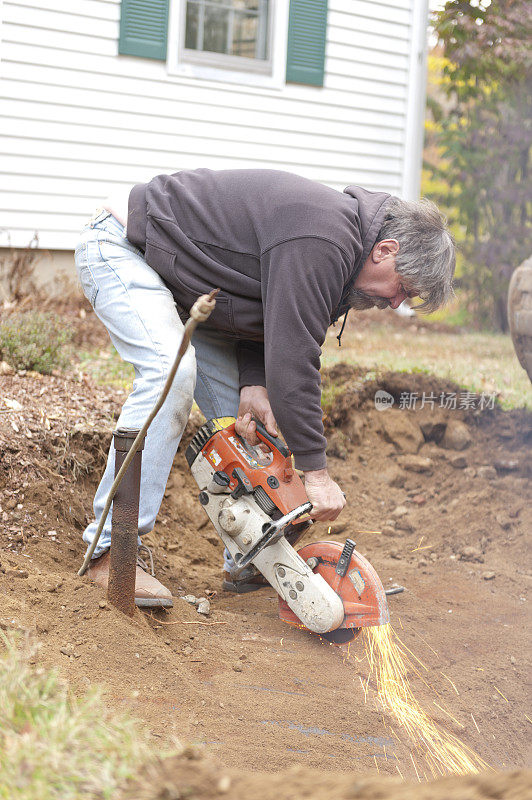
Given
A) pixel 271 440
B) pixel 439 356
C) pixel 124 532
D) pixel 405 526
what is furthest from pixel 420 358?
pixel 124 532

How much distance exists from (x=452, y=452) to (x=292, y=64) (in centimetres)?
438

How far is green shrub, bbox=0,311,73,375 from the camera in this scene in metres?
4.61

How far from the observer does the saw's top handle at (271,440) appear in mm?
3078

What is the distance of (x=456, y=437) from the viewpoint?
16.4 feet

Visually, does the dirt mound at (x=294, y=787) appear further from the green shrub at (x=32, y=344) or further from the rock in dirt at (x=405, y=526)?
the green shrub at (x=32, y=344)

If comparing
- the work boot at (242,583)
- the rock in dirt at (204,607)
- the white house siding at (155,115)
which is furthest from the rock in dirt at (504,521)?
the white house siding at (155,115)

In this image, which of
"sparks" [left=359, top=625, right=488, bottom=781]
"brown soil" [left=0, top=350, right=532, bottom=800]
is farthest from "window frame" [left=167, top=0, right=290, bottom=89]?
"sparks" [left=359, top=625, right=488, bottom=781]

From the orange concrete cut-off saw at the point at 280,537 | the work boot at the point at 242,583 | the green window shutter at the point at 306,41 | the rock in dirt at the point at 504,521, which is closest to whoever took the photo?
the orange concrete cut-off saw at the point at 280,537

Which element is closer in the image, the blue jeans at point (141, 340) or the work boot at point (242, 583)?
the blue jeans at point (141, 340)

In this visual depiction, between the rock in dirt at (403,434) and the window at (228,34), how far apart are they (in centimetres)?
401

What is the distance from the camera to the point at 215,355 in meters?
3.37

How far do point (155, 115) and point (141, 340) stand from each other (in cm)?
487

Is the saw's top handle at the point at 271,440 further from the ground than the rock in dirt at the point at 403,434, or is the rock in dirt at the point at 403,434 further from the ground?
the saw's top handle at the point at 271,440

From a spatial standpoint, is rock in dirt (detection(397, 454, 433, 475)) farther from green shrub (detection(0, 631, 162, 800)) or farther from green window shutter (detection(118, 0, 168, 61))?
green window shutter (detection(118, 0, 168, 61))
